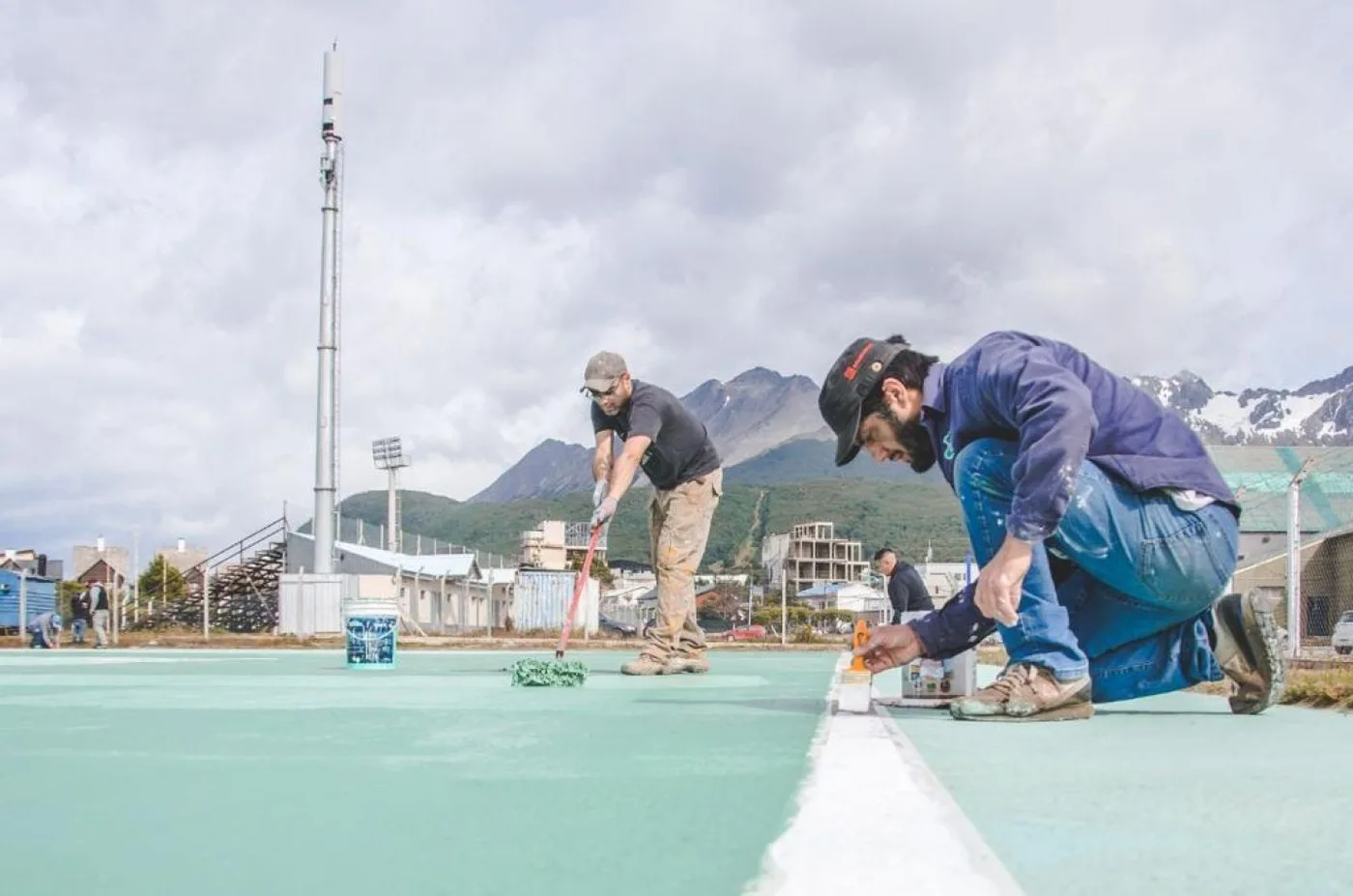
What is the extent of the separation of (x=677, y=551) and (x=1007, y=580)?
13.9 ft

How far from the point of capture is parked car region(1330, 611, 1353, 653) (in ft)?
55.9

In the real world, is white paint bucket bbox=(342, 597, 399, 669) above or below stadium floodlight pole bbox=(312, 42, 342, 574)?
below

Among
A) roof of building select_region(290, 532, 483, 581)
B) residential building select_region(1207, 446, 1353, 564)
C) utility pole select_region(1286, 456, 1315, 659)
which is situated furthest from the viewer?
roof of building select_region(290, 532, 483, 581)

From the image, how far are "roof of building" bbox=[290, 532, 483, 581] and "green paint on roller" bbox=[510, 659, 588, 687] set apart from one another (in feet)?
104

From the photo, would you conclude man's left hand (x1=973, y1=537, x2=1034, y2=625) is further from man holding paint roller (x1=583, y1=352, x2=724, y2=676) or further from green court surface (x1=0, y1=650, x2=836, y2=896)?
man holding paint roller (x1=583, y1=352, x2=724, y2=676)

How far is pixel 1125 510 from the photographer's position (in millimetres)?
3254

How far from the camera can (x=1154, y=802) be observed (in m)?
1.78

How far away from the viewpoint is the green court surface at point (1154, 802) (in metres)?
1.29

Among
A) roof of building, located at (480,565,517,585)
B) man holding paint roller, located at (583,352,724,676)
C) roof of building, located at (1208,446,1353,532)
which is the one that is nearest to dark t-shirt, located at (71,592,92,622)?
man holding paint roller, located at (583,352,724,676)

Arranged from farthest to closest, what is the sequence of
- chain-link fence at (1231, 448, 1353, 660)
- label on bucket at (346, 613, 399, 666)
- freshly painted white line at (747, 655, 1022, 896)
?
chain-link fence at (1231, 448, 1353, 660)
label on bucket at (346, 613, 399, 666)
freshly painted white line at (747, 655, 1022, 896)

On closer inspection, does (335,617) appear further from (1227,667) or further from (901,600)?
(1227,667)

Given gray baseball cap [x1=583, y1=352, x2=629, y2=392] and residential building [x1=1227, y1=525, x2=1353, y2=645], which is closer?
gray baseball cap [x1=583, y1=352, x2=629, y2=392]

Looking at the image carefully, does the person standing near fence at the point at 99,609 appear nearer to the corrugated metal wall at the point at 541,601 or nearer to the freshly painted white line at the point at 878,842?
the corrugated metal wall at the point at 541,601

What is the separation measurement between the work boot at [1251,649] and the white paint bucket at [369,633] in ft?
18.8
